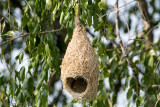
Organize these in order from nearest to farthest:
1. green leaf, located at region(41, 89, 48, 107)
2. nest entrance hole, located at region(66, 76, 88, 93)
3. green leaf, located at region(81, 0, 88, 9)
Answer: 1. green leaf, located at region(81, 0, 88, 9)
2. green leaf, located at region(41, 89, 48, 107)
3. nest entrance hole, located at region(66, 76, 88, 93)

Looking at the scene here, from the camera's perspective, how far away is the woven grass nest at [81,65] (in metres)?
2.39

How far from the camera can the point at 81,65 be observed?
240 centimetres

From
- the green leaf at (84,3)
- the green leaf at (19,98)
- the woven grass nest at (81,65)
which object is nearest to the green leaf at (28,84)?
the green leaf at (19,98)

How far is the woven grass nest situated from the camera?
2389 mm

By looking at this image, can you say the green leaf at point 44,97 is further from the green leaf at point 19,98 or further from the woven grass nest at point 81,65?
the green leaf at point 19,98

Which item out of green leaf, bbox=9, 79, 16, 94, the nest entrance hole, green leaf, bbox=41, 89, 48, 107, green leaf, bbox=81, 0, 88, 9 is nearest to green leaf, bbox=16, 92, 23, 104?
green leaf, bbox=9, 79, 16, 94

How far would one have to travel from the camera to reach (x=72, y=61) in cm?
244

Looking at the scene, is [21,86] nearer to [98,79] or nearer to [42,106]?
[42,106]

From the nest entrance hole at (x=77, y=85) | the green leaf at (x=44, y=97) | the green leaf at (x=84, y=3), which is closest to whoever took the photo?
the green leaf at (x=84, y=3)

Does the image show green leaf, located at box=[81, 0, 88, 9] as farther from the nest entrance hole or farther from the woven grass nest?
the nest entrance hole

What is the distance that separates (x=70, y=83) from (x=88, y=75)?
0.26 metres

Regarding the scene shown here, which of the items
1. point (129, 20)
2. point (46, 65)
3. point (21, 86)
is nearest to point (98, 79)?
point (46, 65)

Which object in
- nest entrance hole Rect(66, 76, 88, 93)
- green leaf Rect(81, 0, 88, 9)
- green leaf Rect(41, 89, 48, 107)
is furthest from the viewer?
nest entrance hole Rect(66, 76, 88, 93)

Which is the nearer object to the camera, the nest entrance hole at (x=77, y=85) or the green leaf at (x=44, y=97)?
the green leaf at (x=44, y=97)
